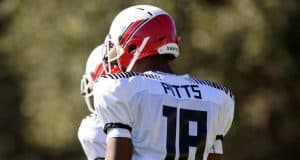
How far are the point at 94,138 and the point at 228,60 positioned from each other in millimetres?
7003

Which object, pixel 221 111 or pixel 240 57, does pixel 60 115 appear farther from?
pixel 221 111

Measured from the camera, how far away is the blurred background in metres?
12.4

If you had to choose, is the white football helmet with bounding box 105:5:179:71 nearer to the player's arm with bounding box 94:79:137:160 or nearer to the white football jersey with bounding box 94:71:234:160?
the white football jersey with bounding box 94:71:234:160

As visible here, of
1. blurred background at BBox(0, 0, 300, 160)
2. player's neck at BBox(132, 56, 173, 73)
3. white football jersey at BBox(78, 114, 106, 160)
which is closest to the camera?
player's neck at BBox(132, 56, 173, 73)

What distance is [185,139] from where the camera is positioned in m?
4.80

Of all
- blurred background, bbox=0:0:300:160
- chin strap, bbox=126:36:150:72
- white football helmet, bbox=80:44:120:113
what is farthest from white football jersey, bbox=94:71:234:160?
blurred background, bbox=0:0:300:160

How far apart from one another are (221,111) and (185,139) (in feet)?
0.76

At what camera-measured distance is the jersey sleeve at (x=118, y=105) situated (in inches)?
183

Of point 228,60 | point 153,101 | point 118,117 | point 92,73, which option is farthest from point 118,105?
point 228,60

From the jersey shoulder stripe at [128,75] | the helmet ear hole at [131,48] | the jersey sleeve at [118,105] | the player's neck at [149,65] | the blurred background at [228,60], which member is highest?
the helmet ear hole at [131,48]

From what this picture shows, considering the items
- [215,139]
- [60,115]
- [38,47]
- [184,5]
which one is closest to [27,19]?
[38,47]

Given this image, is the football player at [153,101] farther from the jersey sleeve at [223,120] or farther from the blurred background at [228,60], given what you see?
the blurred background at [228,60]

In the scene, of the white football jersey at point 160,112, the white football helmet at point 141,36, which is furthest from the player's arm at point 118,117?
the white football helmet at point 141,36

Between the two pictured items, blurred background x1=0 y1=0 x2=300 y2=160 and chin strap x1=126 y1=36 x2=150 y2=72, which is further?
blurred background x1=0 y1=0 x2=300 y2=160
